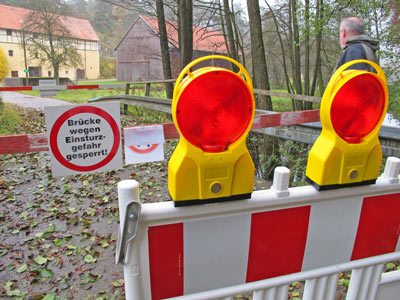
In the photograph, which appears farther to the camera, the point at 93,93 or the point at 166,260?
the point at 93,93

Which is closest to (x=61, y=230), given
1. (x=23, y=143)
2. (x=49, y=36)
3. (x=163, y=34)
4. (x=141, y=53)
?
(x=23, y=143)

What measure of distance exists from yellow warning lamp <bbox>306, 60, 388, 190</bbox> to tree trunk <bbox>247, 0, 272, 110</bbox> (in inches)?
184

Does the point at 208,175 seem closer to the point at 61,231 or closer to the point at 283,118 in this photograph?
the point at 283,118

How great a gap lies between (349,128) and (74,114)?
1.23 meters

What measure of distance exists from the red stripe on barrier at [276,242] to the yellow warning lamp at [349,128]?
17 centimetres

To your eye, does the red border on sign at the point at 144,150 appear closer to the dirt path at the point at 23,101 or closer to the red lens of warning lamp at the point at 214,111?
the red lens of warning lamp at the point at 214,111

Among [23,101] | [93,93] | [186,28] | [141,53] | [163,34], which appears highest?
[163,34]

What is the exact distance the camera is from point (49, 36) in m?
12.4

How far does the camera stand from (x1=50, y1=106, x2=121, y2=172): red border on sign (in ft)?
4.55

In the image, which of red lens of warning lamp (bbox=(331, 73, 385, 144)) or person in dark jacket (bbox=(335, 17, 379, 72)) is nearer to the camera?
red lens of warning lamp (bbox=(331, 73, 385, 144))

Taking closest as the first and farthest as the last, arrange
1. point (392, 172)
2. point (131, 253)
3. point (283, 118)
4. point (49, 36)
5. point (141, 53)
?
point (131, 253), point (392, 172), point (283, 118), point (49, 36), point (141, 53)

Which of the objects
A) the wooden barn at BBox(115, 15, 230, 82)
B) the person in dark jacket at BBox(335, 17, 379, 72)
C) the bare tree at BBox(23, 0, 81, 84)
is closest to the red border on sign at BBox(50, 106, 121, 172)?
the person in dark jacket at BBox(335, 17, 379, 72)

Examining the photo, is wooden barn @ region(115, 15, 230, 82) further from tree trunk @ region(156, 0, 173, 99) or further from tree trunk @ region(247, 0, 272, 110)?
tree trunk @ region(247, 0, 272, 110)

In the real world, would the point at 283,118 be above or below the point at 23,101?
above
